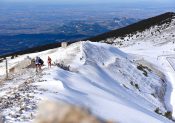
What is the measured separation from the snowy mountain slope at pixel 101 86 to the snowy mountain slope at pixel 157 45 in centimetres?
261

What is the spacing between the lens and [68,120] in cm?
200

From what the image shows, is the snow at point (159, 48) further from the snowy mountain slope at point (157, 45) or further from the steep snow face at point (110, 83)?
the steep snow face at point (110, 83)

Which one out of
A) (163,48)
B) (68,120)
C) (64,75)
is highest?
(68,120)

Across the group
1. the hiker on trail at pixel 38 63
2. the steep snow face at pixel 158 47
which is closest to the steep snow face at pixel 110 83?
the hiker on trail at pixel 38 63

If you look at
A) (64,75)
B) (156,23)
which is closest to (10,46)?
(156,23)

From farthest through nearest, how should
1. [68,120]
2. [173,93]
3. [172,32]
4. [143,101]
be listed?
[172,32]
[173,93]
[143,101]
[68,120]

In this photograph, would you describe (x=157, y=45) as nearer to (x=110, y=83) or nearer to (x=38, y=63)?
(x=110, y=83)

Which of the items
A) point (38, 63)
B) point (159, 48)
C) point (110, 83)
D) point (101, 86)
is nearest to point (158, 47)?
point (159, 48)

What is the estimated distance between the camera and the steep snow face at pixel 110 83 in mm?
17305

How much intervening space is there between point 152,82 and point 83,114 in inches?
1205

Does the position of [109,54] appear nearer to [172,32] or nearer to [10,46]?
[172,32]

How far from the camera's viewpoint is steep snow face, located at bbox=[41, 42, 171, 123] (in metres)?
17.3

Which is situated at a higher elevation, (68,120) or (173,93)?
(68,120)

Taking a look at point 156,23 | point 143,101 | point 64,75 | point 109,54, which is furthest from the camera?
point 156,23
